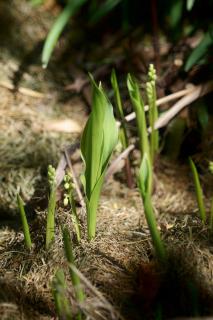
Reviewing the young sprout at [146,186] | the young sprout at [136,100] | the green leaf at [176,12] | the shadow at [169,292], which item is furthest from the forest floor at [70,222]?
the green leaf at [176,12]

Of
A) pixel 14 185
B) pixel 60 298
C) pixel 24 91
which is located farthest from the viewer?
pixel 24 91

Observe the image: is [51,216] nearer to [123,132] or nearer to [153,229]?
A: [153,229]

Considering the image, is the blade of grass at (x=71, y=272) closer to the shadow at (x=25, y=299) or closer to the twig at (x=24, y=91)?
the shadow at (x=25, y=299)

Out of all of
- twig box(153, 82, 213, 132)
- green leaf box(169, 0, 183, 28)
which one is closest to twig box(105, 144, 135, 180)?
twig box(153, 82, 213, 132)

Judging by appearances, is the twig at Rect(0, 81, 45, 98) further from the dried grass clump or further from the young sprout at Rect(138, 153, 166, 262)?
the young sprout at Rect(138, 153, 166, 262)

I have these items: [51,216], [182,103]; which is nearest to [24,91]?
[182,103]

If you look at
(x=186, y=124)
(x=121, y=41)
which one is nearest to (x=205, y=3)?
(x=121, y=41)
